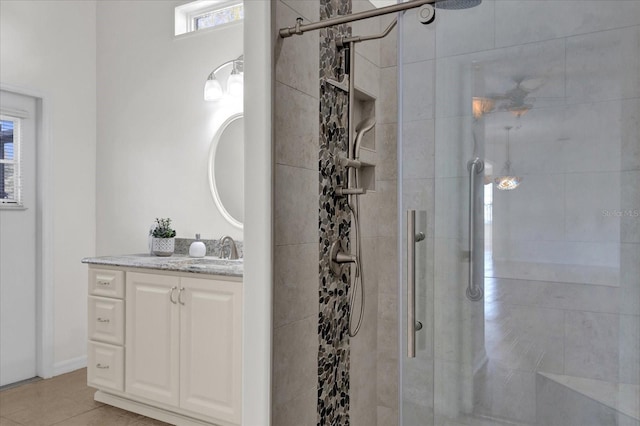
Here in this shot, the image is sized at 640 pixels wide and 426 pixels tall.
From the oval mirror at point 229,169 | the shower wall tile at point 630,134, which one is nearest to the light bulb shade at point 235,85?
the oval mirror at point 229,169

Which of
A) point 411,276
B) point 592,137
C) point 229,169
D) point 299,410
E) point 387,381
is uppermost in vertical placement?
point 229,169

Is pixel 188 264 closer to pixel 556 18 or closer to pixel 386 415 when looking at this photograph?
pixel 386 415

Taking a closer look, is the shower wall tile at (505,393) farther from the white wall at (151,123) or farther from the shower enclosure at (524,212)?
the white wall at (151,123)

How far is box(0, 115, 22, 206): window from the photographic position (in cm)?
332

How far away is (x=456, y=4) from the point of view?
137 cm

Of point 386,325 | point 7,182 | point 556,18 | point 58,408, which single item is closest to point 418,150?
point 556,18

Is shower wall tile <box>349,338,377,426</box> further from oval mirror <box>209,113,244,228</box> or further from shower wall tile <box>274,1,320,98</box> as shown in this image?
oval mirror <box>209,113,244,228</box>

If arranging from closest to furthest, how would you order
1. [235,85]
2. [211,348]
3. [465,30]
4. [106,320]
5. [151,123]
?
[465,30] < [211,348] < [106,320] < [235,85] < [151,123]

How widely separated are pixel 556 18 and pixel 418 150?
0.50 metres

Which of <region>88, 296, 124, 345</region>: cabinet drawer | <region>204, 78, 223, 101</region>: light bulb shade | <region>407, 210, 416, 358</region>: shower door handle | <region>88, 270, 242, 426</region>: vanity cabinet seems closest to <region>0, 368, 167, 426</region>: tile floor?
<region>88, 270, 242, 426</region>: vanity cabinet

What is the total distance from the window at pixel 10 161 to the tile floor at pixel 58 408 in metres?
1.33

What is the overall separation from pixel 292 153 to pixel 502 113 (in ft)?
2.36

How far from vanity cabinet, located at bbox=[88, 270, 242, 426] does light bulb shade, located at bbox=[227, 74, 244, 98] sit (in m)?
1.23

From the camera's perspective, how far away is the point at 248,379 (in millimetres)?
1614
